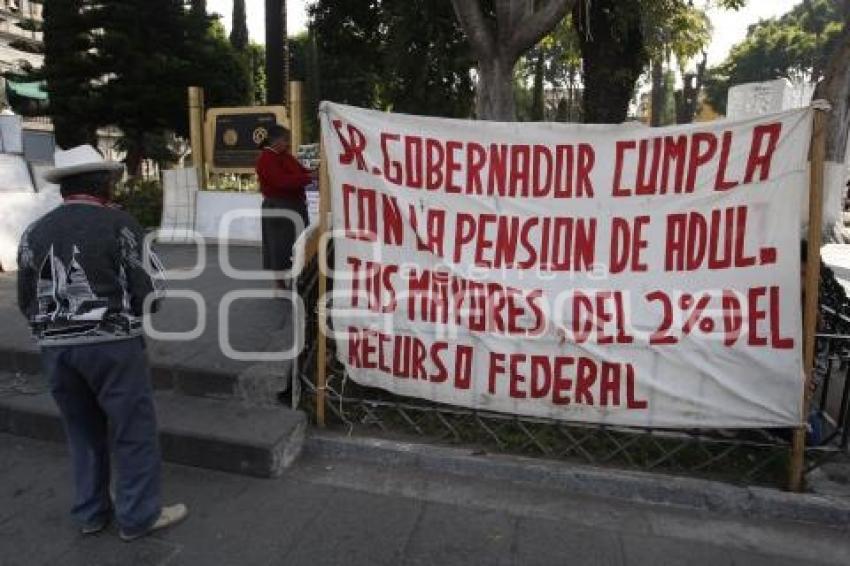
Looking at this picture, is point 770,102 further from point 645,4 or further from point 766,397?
point 766,397

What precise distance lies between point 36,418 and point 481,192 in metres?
3.11

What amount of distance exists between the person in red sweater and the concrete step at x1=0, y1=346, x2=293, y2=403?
1848 millimetres

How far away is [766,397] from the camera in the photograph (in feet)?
10.6

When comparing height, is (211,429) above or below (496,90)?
below

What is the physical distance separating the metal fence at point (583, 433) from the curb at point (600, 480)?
0.13m

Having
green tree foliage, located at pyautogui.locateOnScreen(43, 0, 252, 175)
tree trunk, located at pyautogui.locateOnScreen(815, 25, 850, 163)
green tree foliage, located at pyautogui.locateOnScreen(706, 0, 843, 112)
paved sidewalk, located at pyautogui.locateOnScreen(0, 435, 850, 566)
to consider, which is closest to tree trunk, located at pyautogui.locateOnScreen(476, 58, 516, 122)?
paved sidewalk, located at pyautogui.locateOnScreen(0, 435, 850, 566)

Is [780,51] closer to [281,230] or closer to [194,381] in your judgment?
[281,230]

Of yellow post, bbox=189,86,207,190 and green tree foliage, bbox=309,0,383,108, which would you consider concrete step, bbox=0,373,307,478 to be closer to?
yellow post, bbox=189,86,207,190

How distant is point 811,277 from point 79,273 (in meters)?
3.45

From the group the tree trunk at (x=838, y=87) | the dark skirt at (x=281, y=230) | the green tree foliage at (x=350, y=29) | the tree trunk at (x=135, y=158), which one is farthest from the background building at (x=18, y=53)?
the tree trunk at (x=838, y=87)

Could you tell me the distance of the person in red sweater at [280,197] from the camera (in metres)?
5.54

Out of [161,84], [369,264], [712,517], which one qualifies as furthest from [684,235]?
[161,84]

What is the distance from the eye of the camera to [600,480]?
11.0ft

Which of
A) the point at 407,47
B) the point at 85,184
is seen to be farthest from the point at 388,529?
the point at 407,47
